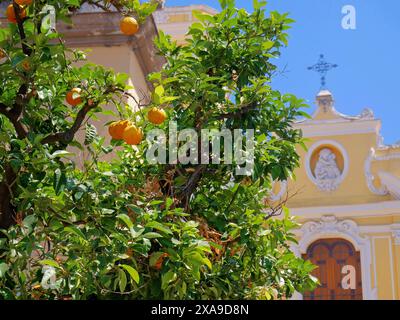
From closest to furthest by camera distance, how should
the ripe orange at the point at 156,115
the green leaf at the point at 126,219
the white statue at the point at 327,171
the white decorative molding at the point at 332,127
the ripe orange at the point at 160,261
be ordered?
the green leaf at the point at 126,219
the ripe orange at the point at 160,261
the ripe orange at the point at 156,115
the white statue at the point at 327,171
the white decorative molding at the point at 332,127

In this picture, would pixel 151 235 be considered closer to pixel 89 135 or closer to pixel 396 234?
pixel 89 135

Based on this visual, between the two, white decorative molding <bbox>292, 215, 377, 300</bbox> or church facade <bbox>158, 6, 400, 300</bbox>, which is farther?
white decorative molding <bbox>292, 215, 377, 300</bbox>

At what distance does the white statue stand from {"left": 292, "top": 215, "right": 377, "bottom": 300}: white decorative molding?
0.74 metres

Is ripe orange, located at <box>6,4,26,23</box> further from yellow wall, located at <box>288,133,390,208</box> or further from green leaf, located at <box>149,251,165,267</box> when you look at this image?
yellow wall, located at <box>288,133,390,208</box>

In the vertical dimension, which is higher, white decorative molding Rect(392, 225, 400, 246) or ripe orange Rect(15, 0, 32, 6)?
white decorative molding Rect(392, 225, 400, 246)

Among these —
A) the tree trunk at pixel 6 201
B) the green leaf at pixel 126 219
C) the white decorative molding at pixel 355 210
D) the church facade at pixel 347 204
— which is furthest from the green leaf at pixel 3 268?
the white decorative molding at pixel 355 210

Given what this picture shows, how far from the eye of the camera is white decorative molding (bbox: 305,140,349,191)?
55.0ft

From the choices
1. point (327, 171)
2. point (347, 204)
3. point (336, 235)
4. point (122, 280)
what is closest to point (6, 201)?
point (122, 280)

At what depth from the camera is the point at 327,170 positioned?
55.5 ft

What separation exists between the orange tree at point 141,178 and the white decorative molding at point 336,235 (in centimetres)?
1051

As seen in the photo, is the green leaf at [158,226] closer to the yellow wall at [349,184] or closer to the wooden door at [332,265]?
the wooden door at [332,265]

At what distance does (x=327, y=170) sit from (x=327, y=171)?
0.08 ft

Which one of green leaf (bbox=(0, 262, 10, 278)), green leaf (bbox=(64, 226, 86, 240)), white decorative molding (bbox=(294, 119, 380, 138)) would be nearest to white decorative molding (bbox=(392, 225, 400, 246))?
white decorative molding (bbox=(294, 119, 380, 138))

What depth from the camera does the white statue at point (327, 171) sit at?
16750 millimetres
